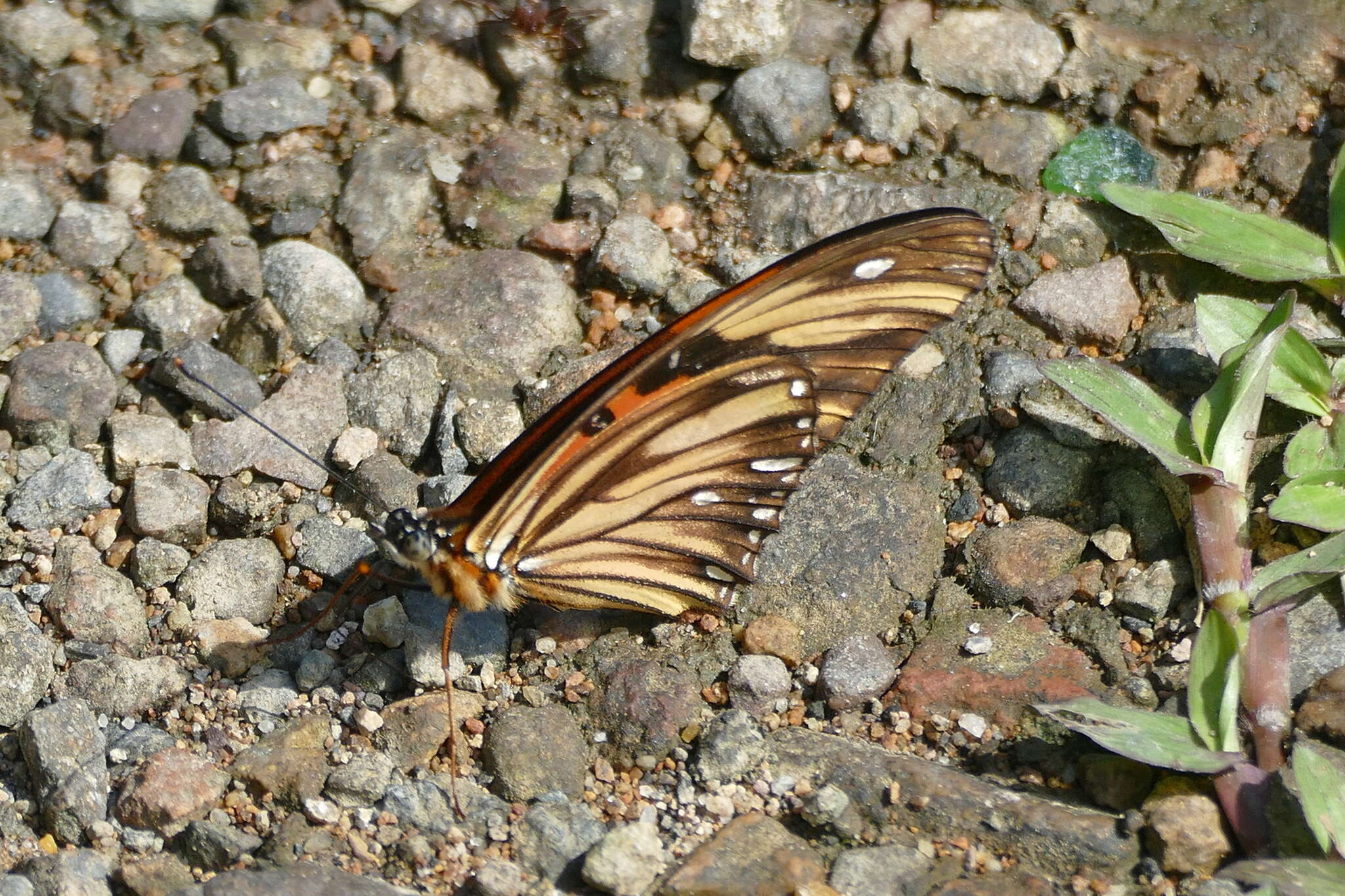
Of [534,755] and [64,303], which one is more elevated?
[64,303]

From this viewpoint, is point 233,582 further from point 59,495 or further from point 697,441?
point 697,441

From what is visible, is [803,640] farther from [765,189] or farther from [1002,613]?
[765,189]

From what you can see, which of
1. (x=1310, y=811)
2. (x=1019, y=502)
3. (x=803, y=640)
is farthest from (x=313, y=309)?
(x=1310, y=811)

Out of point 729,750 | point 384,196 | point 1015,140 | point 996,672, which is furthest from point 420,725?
point 1015,140

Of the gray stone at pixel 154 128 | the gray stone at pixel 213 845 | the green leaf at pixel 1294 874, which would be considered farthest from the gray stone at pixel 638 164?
the green leaf at pixel 1294 874

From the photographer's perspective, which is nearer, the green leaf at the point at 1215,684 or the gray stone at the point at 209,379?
the green leaf at the point at 1215,684

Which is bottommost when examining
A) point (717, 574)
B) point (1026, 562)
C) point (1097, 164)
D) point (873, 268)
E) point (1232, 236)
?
point (717, 574)

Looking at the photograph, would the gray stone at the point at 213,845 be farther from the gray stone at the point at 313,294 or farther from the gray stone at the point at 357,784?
the gray stone at the point at 313,294
